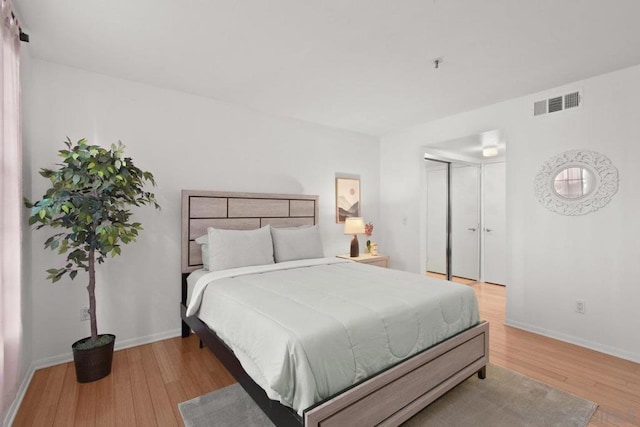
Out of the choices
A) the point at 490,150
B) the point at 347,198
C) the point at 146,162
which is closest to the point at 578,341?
the point at 490,150

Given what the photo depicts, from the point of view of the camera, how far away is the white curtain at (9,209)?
62.8 inches

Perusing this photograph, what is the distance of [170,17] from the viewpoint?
205cm

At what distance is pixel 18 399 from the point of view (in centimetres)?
210

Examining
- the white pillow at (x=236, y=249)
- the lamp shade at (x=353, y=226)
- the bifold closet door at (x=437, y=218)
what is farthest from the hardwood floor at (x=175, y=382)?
the bifold closet door at (x=437, y=218)

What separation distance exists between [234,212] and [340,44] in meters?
2.07

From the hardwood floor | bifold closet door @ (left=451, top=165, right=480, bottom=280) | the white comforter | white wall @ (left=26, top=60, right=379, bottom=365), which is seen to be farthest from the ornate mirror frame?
white wall @ (left=26, top=60, right=379, bottom=365)

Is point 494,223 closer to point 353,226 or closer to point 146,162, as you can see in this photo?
point 353,226

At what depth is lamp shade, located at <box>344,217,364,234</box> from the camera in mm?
4348

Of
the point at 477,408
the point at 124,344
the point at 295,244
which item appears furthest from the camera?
the point at 295,244

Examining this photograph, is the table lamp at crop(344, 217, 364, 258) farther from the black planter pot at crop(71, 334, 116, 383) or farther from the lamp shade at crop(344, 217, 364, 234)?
the black planter pot at crop(71, 334, 116, 383)

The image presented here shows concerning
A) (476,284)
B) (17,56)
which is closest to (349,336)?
(17,56)

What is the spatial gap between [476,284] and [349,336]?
468 centimetres

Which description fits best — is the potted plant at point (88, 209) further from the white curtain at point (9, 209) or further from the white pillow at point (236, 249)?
the white pillow at point (236, 249)

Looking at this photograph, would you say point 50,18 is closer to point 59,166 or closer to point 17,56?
point 17,56
